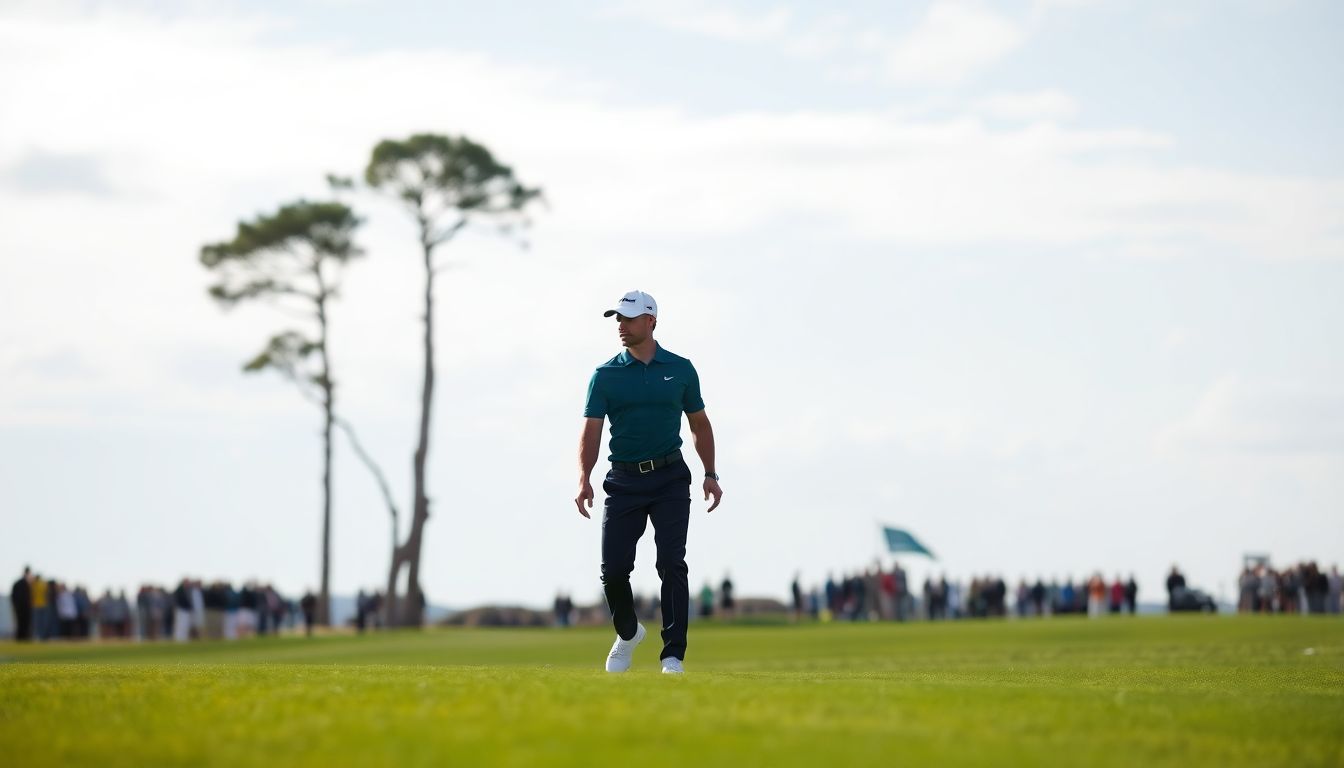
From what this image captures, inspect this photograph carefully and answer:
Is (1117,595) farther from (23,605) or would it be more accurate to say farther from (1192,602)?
(23,605)

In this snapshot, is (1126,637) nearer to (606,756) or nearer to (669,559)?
(669,559)

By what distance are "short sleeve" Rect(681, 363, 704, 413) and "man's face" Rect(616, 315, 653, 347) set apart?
1.30 feet

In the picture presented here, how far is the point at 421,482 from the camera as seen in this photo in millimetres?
53938

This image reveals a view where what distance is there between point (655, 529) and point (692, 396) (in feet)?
2.62

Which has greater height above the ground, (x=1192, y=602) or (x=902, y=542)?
(x=902, y=542)

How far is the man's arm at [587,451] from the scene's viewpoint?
1034cm

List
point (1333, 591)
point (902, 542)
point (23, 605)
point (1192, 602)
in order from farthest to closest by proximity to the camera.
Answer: point (1192, 602) < point (902, 542) < point (1333, 591) < point (23, 605)

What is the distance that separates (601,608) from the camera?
221ft

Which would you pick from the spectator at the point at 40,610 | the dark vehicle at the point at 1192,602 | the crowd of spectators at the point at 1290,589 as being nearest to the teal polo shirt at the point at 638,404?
the spectator at the point at 40,610

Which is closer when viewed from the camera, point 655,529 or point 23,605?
point 655,529

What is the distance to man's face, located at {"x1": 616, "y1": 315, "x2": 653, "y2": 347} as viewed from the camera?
33.4 ft

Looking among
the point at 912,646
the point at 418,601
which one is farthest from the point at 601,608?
the point at 912,646

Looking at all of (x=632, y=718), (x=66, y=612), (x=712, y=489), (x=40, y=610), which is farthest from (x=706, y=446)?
(x=66, y=612)

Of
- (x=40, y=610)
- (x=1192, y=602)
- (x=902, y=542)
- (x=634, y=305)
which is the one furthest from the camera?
(x=1192, y=602)
